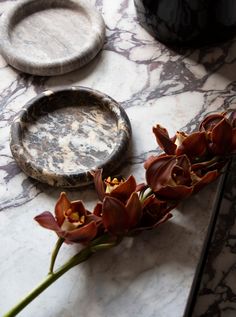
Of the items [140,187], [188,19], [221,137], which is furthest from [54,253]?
[188,19]

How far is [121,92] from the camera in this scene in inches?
28.8

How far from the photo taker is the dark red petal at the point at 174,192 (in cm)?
54

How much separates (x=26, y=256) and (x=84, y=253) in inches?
3.0

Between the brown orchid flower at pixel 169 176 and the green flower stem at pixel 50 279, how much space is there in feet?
0.33

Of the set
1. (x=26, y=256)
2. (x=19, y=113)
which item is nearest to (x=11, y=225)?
(x=26, y=256)


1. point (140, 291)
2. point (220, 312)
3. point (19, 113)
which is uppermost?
point (19, 113)

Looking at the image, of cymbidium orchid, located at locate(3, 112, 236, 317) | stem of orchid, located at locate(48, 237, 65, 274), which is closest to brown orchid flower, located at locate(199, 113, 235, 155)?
cymbidium orchid, located at locate(3, 112, 236, 317)

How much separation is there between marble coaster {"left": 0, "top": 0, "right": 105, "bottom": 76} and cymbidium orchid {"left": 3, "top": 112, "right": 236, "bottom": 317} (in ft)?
0.71

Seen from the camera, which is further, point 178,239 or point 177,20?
point 177,20

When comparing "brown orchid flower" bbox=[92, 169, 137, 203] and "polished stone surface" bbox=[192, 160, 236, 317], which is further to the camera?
"polished stone surface" bbox=[192, 160, 236, 317]

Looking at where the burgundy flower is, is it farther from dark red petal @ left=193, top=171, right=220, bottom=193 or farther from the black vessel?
the black vessel

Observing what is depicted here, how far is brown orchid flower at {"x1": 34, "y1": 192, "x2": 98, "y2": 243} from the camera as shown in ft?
1.70

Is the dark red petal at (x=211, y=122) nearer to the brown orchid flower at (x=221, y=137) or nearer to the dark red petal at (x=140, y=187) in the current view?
the brown orchid flower at (x=221, y=137)

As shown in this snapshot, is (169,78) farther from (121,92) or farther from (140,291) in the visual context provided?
(140,291)
